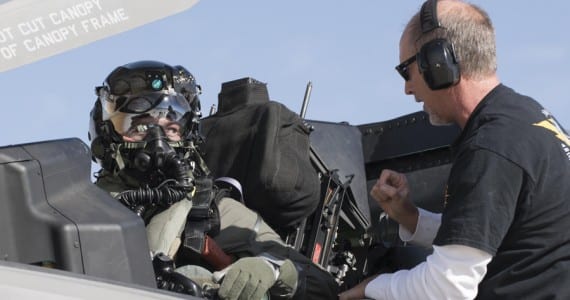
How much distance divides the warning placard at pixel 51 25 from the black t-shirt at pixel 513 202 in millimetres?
980

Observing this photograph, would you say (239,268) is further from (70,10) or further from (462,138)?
(70,10)

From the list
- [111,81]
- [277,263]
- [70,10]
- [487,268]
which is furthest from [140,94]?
[70,10]

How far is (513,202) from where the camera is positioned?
2705mm

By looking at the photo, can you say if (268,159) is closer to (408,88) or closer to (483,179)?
Result: (408,88)

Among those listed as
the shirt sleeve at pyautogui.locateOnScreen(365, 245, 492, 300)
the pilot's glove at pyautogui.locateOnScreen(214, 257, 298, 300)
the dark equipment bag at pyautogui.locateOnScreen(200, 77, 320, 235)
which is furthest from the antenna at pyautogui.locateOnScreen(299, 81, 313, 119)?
the shirt sleeve at pyautogui.locateOnScreen(365, 245, 492, 300)

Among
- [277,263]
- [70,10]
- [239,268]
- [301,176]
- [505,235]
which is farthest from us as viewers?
[301,176]

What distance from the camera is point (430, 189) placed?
5.80 metres

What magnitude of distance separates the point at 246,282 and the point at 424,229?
1.92 feet

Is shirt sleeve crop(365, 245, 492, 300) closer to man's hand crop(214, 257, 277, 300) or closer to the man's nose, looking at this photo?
the man's nose

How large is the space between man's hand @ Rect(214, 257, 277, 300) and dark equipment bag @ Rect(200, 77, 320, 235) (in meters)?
1.29

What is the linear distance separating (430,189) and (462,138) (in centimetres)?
291

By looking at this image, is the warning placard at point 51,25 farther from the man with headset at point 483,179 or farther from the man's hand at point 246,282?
the man's hand at point 246,282

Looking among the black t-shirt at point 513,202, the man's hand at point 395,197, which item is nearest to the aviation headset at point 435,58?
the black t-shirt at point 513,202

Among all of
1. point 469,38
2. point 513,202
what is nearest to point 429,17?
point 469,38
